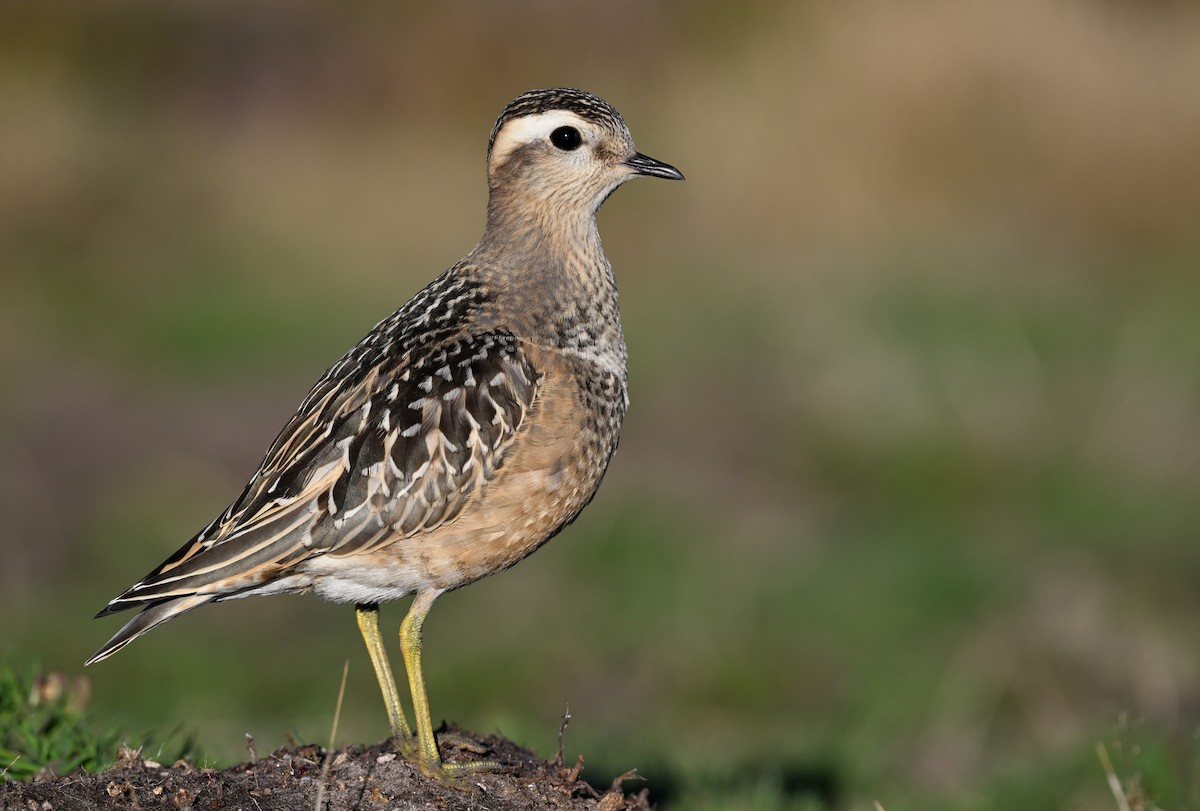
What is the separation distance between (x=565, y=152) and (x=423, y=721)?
95.5 inches

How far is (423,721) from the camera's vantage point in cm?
561

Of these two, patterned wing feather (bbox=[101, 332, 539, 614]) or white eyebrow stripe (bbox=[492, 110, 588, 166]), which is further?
white eyebrow stripe (bbox=[492, 110, 588, 166])

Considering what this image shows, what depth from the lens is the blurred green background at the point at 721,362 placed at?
10766mm

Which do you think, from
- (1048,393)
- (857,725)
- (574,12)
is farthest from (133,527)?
(574,12)

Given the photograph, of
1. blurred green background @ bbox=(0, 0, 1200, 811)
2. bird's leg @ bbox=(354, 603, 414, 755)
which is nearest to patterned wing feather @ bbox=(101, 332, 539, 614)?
bird's leg @ bbox=(354, 603, 414, 755)

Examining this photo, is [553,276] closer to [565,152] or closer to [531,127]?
[565,152]

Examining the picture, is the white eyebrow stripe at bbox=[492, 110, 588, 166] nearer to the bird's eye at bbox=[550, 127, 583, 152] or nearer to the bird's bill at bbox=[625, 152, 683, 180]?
the bird's eye at bbox=[550, 127, 583, 152]

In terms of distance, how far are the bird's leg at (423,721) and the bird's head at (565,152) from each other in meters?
1.79

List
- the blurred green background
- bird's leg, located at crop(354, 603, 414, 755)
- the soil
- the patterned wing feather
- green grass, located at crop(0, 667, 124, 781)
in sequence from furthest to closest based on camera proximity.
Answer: the blurred green background
green grass, located at crop(0, 667, 124, 781)
bird's leg, located at crop(354, 603, 414, 755)
the patterned wing feather
the soil

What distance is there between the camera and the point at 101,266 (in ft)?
59.6

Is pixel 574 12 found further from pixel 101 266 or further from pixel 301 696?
pixel 301 696

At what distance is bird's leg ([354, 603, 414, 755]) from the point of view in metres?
5.75

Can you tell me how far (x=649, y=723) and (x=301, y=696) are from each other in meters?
2.29

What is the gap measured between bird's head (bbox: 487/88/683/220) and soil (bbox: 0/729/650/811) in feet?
7.39
